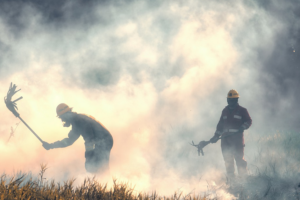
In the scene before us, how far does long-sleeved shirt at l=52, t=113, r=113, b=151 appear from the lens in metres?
6.23

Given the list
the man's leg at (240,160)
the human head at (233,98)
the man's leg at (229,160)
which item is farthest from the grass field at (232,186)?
the human head at (233,98)

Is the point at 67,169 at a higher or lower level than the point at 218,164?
lower

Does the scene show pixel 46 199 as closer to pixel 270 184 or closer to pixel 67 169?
pixel 270 184

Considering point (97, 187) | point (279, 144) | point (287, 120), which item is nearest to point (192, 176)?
point (279, 144)

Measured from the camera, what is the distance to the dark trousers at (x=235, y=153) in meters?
6.57

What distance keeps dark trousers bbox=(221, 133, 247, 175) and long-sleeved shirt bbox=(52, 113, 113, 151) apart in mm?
2699

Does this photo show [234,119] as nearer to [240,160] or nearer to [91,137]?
[240,160]

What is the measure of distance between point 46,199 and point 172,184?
4.59 meters

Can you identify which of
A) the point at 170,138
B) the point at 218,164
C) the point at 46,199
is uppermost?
the point at 170,138

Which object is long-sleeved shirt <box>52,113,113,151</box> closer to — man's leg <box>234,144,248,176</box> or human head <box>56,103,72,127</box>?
human head <box>56,103,72,127</box>

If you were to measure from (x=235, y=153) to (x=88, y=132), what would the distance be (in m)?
3.28

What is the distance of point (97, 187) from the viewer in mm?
3865

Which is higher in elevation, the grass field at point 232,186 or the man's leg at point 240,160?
the man's leg at point 240,160

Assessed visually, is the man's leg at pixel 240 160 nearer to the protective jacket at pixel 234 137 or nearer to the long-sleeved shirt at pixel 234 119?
the protective jacket at pixel 234 137
